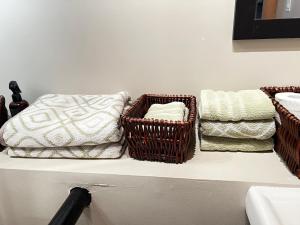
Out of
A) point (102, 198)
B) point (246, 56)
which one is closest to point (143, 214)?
point (102, 198)

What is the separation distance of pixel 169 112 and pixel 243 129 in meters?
0.22

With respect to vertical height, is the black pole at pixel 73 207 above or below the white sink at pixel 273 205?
below

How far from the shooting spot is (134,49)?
2.89 feet

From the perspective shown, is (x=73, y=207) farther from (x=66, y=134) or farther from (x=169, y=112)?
(x=169, y=112)

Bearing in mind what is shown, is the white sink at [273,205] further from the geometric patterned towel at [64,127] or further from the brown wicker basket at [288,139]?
the geometric patterned towel at [64,127]

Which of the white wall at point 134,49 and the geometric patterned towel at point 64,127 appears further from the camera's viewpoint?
the white wall at point 134,49

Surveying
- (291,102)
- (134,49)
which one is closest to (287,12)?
(291,102)

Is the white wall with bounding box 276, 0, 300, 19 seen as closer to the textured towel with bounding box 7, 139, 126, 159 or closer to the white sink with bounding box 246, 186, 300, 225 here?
the white sink with bounding box 246, 186, 300, 225

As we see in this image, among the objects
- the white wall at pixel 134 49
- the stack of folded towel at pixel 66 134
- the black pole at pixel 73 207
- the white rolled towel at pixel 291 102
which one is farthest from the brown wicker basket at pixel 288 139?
the black pole at pixel 73 207

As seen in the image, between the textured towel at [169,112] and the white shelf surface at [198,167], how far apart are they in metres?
0.13

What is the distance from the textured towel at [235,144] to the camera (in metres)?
0.73

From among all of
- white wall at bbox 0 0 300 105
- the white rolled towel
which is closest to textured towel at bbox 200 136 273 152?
the white rolled towel

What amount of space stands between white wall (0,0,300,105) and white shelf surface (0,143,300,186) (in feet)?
0.95

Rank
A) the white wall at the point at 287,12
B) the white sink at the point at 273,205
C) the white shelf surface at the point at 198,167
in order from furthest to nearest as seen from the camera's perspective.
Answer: the white wall at the point at 287,12 < the white shelf surface at the point at 198,167 < the white sink at the point at 273,205
